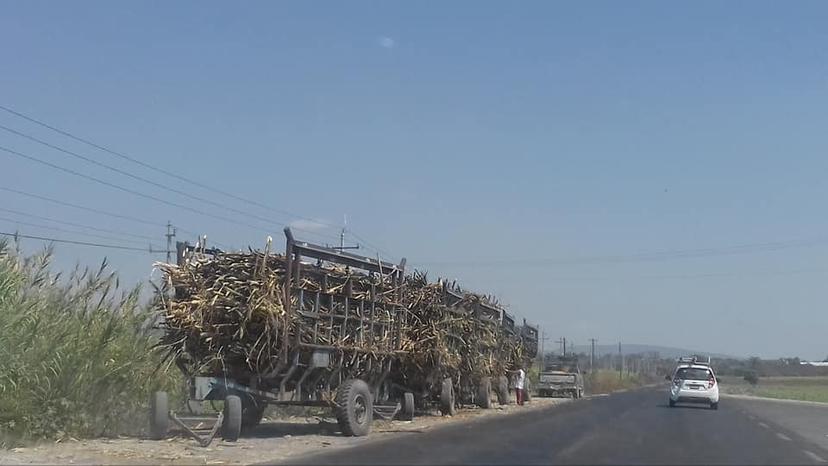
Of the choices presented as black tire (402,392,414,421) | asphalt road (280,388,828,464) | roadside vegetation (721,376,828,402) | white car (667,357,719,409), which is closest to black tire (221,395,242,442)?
asphalt road (280,388,828,464)

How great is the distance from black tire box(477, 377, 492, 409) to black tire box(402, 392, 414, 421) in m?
8.64

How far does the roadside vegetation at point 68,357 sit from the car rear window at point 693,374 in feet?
82.8

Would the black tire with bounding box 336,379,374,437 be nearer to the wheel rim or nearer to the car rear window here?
the wheel rim

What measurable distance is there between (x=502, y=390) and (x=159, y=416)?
826 inches

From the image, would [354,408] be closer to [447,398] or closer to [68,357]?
[68,357]

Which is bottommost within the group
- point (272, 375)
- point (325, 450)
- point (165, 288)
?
point (325, 450)

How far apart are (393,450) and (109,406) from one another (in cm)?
496

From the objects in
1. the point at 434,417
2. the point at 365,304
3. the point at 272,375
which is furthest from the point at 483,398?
the point at 272,375

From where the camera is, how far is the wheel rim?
64.8 feet

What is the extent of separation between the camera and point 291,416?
24359 millimetres

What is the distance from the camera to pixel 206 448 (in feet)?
53.3

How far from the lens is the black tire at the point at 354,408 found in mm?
19297

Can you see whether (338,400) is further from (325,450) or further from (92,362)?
(92,362)

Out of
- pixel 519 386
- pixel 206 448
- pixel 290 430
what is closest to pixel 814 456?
pixel 290 430
